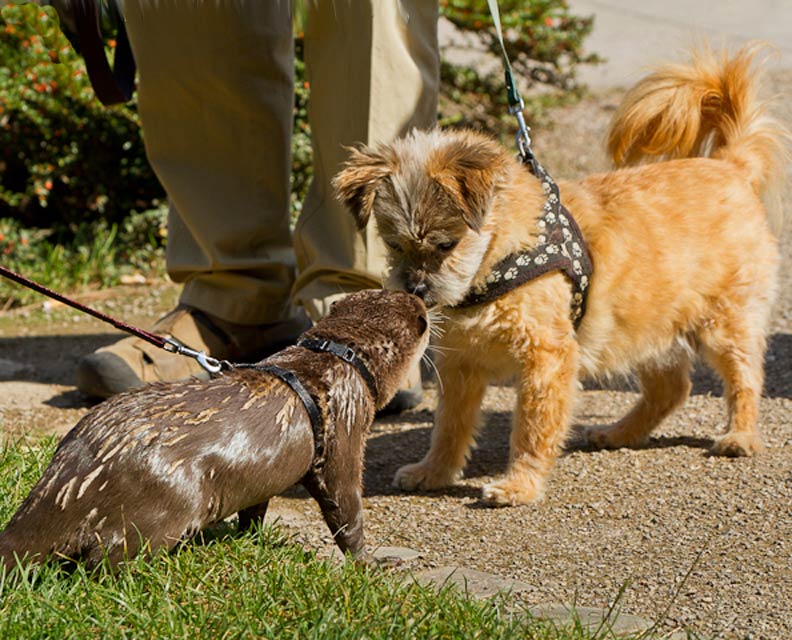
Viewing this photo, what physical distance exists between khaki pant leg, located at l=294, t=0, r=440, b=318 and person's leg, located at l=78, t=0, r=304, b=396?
231 mm

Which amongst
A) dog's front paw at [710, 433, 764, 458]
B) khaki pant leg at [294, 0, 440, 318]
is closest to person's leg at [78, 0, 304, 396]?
khaki pant leg at [294, 0, 440, 318]

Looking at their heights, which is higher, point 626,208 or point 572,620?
point 626,208

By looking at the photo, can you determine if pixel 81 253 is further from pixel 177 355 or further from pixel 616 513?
pixel 616 513

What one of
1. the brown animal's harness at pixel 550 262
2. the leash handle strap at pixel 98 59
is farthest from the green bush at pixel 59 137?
the brown animal's harness at pixel 550 262

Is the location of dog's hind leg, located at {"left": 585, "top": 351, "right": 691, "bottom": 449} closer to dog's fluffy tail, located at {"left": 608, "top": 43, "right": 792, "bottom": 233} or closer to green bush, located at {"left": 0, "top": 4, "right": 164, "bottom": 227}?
dog's fluffy tail, located at {"left": 608, "top": 43, "right": 792, "bottom": 233}

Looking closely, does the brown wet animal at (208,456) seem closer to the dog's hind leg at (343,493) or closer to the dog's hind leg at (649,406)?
the dog's hind leg at (343,493)

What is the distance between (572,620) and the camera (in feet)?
9.59

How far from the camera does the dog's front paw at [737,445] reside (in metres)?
4.43

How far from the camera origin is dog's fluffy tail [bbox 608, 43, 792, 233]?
4953 millimetres

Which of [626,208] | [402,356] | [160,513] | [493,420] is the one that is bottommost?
[493,420]

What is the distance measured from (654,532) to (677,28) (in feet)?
30.5

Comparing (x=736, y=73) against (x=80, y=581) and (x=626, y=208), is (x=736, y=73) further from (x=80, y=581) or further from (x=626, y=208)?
(x=80, y=581)

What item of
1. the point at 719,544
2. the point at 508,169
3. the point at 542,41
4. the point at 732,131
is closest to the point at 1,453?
the point at 508,169

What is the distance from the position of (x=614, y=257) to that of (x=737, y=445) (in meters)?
0.91
